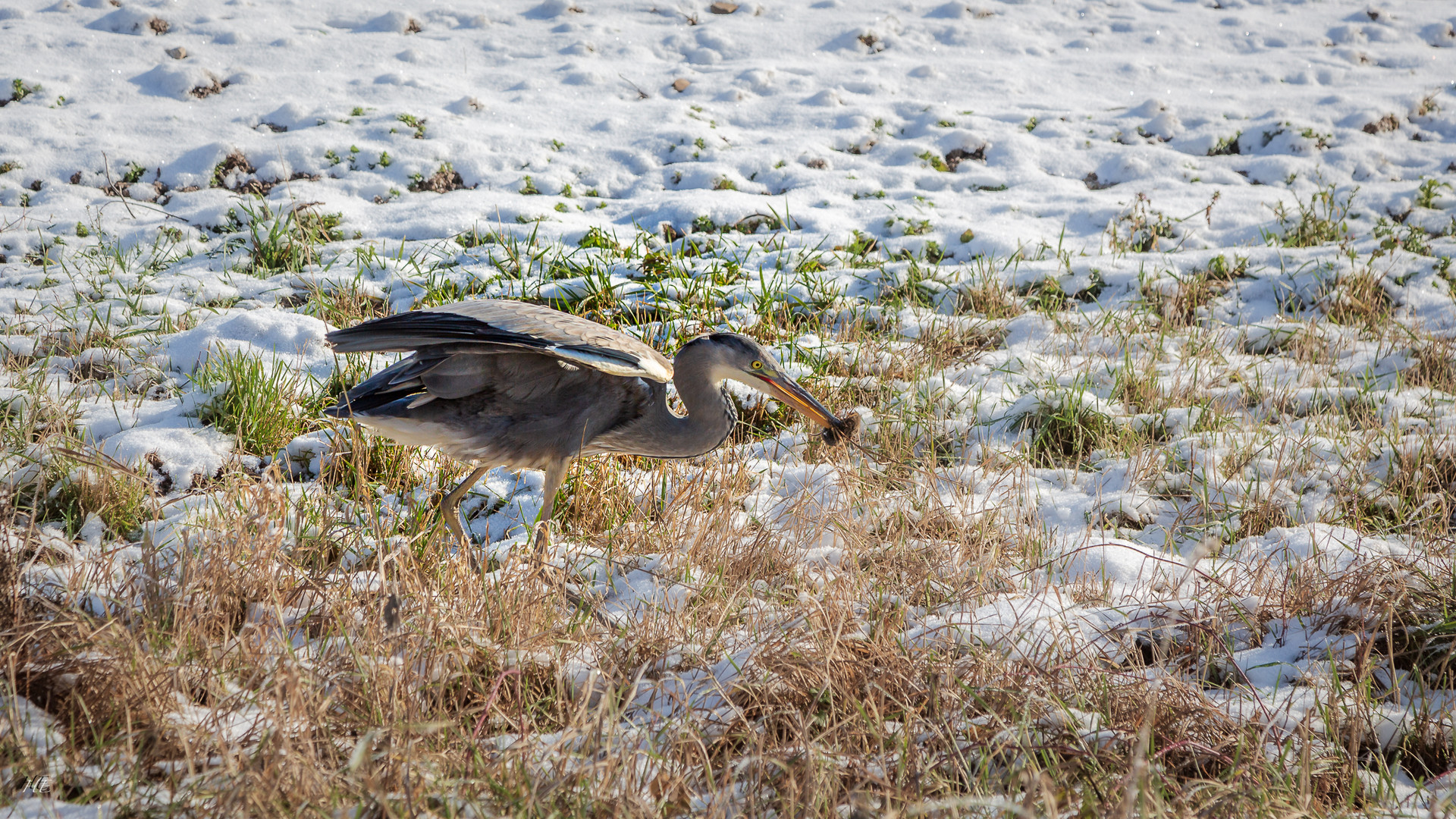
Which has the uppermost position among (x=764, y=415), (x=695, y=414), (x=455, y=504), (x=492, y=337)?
(x=492, y=337)

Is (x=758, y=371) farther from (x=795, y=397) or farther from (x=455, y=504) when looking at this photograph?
(x=455, y=504)

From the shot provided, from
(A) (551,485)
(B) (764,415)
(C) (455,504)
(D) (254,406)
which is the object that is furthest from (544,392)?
(B) (764,415)

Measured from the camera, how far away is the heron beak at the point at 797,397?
3787mm

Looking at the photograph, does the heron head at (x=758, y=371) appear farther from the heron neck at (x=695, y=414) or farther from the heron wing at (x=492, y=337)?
the heron wing at (x=492, y=337)

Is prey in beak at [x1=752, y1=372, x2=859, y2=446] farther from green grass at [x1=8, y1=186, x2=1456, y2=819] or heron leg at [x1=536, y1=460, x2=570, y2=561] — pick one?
heron leg at [x1=536, y1=460, x2=570, y2=561]

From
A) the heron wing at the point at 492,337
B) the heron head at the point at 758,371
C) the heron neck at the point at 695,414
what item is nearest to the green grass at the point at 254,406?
the heron wing at the point at 492,337

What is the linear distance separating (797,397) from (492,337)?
1.30 meters

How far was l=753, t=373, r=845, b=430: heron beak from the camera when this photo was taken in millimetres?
3787

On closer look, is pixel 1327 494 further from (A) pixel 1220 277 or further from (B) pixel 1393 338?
(A) pixel 1220 277

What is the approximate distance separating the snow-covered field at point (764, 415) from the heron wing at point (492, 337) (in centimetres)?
61

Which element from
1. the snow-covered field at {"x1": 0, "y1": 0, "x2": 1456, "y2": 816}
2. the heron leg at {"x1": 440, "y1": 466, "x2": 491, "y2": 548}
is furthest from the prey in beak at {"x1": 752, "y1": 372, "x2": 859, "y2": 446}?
the heron leg at {"x1": 440, "y1": 466, "x2": 491, "y2": 548}

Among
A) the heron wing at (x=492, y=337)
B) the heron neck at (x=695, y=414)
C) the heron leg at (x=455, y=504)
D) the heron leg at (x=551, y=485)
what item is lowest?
the heron leg at (x=455, y=504)

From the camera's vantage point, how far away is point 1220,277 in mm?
6430

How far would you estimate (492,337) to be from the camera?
310 cm
